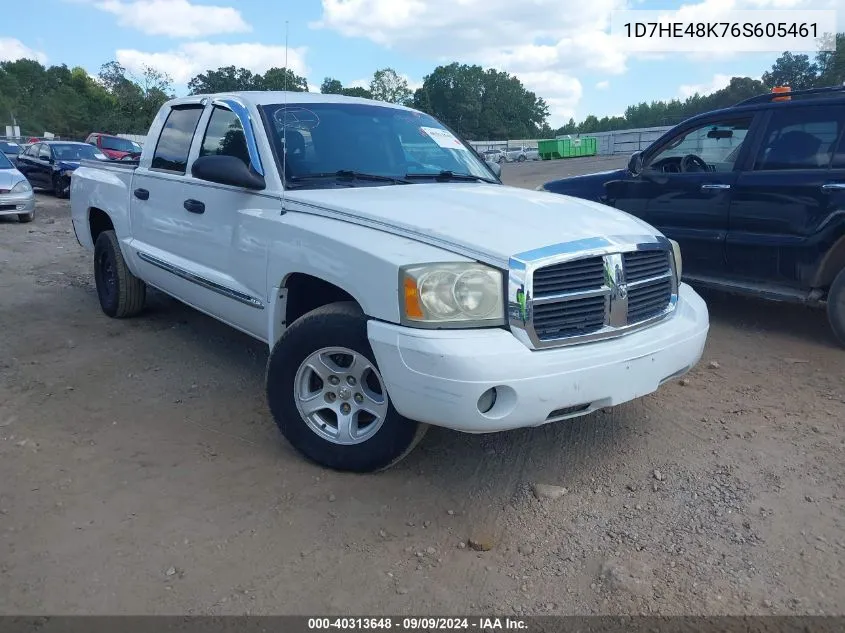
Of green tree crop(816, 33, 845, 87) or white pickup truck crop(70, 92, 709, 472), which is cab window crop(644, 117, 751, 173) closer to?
white pickup truck crop(70, 92, 709, 472)

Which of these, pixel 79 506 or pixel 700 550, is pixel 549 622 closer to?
pixel 700 550

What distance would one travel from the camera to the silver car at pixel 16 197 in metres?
12.9

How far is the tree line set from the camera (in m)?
46.6

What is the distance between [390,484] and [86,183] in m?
4.47

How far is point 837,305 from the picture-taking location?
5.21 meters

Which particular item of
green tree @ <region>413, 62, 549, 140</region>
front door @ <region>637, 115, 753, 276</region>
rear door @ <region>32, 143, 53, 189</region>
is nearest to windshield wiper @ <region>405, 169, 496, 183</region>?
front door @ <region>637, 115, 753, 276</region>

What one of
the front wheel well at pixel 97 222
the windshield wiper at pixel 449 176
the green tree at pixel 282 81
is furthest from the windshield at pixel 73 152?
the windshield wiper at pixel 449 176

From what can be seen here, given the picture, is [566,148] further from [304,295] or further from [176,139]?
[304,295]

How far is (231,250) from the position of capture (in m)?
4.05

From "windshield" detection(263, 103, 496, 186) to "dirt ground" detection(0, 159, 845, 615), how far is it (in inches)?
59.6

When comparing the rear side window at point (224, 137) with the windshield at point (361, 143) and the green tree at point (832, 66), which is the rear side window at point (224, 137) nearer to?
the windshield at point (361, 143)

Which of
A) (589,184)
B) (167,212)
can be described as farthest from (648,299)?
(589,184)

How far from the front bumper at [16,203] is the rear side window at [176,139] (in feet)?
31.1

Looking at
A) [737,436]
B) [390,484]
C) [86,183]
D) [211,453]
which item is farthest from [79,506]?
[86,183]
